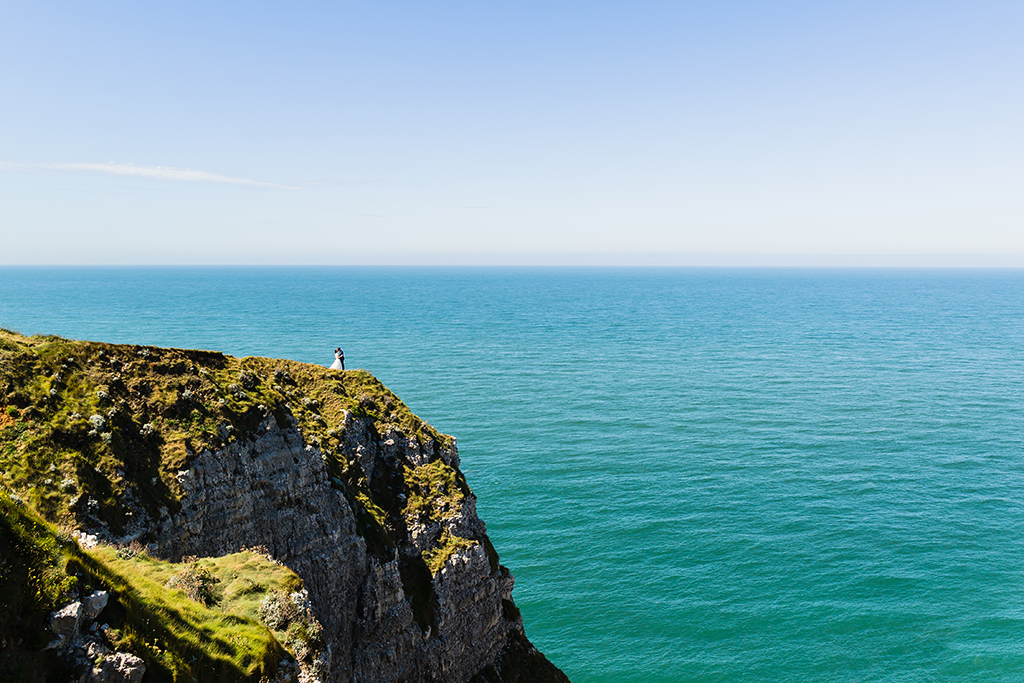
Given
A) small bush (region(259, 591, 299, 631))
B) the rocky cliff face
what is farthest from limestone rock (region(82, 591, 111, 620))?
the rocky cliff face

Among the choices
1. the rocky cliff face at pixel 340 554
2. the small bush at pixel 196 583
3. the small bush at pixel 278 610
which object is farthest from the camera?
the rocky cliff face at pixel 340 554

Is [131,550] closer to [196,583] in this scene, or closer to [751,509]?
[196,583]

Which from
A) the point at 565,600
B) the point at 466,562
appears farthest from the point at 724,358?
the point at 466,562

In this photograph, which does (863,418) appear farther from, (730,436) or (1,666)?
(1,666)

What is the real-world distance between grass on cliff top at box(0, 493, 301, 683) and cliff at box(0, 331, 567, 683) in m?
0.05

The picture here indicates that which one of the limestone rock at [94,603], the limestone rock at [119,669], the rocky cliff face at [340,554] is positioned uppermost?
the limestone rock at [94,603]

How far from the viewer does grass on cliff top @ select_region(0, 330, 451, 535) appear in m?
24.4

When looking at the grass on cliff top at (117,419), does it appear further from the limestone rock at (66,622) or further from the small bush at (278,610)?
the limestone rock at (66,622)

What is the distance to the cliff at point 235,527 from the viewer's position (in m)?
15.2

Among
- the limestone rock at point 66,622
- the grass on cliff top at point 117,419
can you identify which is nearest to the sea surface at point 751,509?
the grass on cliff top at point 117,419

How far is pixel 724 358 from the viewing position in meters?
144

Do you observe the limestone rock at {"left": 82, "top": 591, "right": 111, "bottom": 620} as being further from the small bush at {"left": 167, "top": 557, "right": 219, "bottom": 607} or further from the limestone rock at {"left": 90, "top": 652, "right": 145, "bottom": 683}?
the small bush at {"left": 167, "top": 557, "right": 219, "bottom": 607}

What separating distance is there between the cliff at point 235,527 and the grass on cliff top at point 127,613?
2.0 inches

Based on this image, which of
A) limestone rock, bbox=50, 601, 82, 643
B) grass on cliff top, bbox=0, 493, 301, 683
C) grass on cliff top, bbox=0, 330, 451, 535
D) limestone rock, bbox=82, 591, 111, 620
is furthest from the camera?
grass on cliff top, bbox=0, 330, 451, 535
